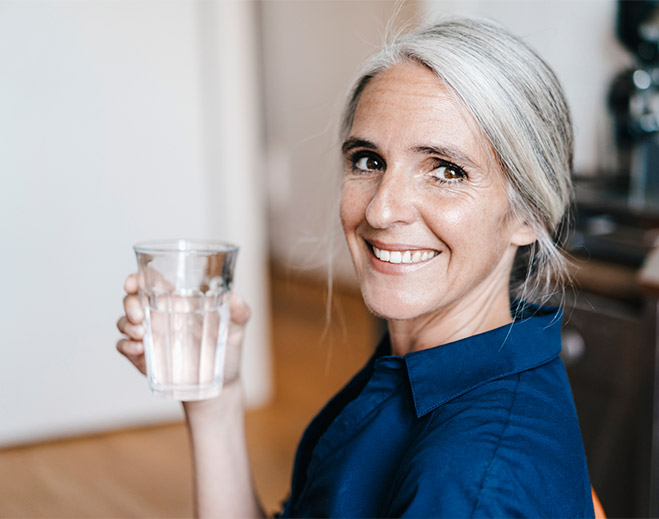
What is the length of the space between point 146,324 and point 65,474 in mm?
1799

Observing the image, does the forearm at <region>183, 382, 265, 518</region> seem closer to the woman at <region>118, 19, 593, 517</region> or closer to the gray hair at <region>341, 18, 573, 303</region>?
the woman at <region>118, 19, 593, 517</region>

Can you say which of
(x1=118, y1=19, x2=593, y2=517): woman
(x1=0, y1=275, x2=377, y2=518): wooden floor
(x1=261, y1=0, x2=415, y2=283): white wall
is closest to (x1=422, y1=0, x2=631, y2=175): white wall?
(x1=0, y1=275, x2=377, y2=518): wooden floor

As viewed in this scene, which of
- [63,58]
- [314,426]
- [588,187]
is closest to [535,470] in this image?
[314,426]

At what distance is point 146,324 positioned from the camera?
3.50ft

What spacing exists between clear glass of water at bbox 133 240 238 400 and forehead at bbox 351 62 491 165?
289mm

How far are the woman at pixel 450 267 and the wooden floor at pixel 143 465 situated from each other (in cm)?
Result: 92

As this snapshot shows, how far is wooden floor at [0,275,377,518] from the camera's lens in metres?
2.37

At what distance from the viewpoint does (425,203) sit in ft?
3.18

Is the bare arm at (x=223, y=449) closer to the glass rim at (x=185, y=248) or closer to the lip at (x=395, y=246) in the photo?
the glass rim at (x=185, y=248)

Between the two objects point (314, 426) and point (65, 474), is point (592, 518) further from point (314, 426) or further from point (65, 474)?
point (65, 474)

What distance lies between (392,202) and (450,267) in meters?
0.13

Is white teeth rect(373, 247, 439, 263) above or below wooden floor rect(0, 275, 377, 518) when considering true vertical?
above

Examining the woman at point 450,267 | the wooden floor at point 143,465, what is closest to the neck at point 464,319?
the woman at point 450,267

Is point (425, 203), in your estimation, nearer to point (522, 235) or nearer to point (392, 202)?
point (392, 202)
